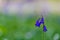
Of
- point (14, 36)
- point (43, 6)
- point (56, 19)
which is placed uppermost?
point (43, 6)

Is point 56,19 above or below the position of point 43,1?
below

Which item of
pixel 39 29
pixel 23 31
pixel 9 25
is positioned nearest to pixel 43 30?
pixel 39 29

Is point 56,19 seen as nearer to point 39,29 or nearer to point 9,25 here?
point 39,29
